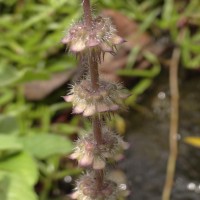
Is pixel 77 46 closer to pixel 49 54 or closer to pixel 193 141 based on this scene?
pixel 193 141

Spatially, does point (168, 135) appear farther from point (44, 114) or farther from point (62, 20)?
point (62, 20)

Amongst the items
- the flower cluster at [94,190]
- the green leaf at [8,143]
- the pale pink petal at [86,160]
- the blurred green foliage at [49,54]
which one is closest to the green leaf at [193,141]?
the blurred green foliage at [49,54]

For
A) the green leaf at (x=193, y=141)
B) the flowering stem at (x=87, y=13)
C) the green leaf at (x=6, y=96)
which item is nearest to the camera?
the flowering stem at (x=87, y=13)

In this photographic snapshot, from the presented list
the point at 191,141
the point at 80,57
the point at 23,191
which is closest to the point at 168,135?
the point at 191,141

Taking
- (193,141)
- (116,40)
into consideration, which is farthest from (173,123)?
(116,40)

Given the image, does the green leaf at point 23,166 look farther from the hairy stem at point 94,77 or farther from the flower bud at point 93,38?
the flower bud at point 93,38

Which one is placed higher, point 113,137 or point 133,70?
point 133,70
